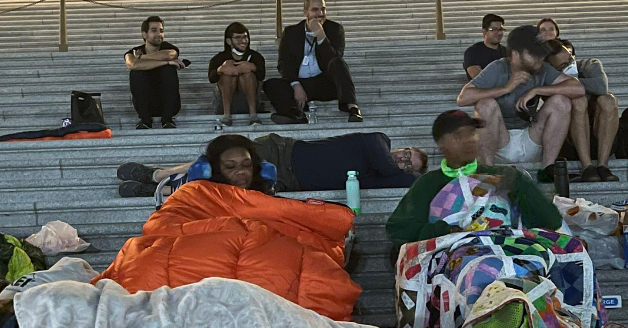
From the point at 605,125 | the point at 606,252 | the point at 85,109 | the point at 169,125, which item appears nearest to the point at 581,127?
the point at 605,125

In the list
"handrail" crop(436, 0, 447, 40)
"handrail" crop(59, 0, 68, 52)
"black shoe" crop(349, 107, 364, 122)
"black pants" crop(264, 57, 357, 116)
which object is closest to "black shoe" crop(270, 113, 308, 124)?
"black pants" crop(264, 57, 357, 116)

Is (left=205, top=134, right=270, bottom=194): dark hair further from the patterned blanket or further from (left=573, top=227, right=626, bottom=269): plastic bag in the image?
(left=573, top=227, right=626, bottom=269): plastic bag

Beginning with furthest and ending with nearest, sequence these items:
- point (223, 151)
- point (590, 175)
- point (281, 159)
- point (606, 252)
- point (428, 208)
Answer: point (590, 175) < point (281, 159) < point (606, 252) < point (223, 151) < point (428, 208)

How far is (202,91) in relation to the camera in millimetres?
9289

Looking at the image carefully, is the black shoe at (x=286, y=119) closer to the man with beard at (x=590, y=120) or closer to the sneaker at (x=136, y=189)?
the sneaker at (x=136, y=189)

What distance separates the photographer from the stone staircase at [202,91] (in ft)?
22.0

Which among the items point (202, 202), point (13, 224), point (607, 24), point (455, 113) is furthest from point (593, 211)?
point (607, 24)

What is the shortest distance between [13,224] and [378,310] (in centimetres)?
223

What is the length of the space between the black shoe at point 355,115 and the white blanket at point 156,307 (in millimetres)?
5386

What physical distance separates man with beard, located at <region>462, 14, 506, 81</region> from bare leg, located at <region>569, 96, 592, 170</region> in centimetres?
147

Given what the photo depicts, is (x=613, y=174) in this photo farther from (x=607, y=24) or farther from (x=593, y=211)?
(x=607, y=24)

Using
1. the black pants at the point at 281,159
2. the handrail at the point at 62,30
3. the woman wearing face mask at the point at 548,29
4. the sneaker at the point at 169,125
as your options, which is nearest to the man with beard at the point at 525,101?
the woman wearing face mask at the point at 548,29

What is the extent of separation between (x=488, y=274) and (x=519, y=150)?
2.87 m

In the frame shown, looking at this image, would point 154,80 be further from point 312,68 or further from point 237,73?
point 312,68
